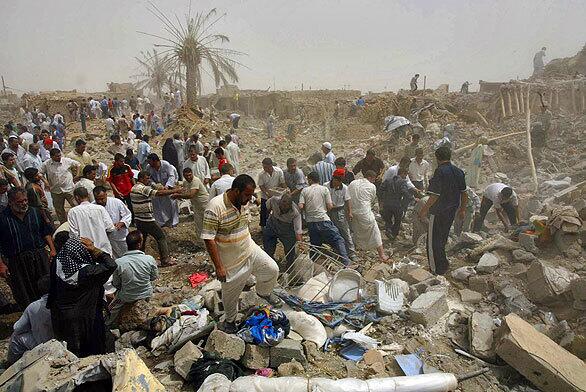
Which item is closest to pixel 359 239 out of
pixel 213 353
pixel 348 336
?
pixel 348 336

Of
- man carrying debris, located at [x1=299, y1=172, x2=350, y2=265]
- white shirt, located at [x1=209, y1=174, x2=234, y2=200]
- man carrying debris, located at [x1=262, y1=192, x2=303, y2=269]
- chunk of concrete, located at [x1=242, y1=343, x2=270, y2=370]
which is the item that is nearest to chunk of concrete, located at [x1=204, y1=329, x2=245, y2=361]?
chunk of concrete, located at [x1=242, y1=343, x2=270, y2=370]

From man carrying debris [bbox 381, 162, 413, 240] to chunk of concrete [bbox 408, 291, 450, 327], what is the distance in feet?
7.72

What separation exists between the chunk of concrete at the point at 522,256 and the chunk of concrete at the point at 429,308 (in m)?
1.65

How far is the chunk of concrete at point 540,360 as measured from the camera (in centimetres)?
313

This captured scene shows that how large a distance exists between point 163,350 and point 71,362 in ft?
3.37

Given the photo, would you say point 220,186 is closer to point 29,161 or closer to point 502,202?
point 29,161

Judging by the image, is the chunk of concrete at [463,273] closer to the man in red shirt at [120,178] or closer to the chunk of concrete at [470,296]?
the chunk of concrete at [470,296]

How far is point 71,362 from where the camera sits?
2.74m

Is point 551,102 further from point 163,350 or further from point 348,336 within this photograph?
point 163,350

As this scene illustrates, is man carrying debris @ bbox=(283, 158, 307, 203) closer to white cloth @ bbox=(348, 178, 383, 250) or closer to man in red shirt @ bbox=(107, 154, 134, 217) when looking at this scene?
white cloth @ bbox=(348, 178, 383, 250)

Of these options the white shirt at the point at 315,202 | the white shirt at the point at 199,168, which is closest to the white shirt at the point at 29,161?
the white shirt at the point at 199,168

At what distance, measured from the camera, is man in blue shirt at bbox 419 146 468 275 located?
4.82m

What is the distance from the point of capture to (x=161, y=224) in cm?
660

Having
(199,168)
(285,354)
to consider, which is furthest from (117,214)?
(285,354)
